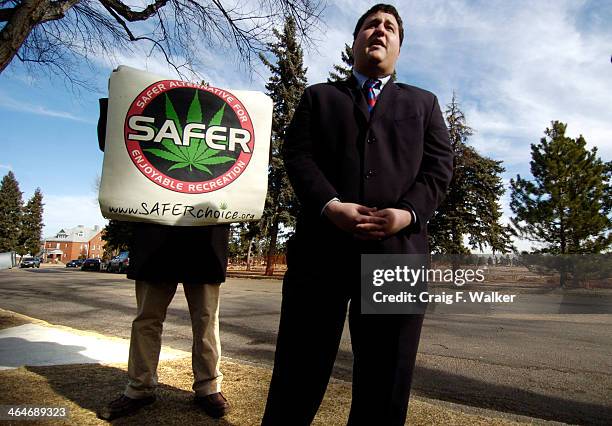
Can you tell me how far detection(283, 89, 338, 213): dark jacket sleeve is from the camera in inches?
65.7

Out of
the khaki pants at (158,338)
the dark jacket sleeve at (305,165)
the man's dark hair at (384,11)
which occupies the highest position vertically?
the man's dark hair at (384,11)

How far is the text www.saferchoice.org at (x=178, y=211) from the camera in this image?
260cm

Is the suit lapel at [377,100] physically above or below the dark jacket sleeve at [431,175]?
above

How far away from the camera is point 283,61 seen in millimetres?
29516

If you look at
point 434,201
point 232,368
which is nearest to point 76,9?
point 232,368

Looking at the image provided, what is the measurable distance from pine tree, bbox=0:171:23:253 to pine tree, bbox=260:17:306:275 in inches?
2656

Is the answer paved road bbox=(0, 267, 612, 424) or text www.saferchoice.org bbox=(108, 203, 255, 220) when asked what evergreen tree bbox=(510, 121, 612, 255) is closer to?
paved road bbox=(0, 267, 612, 424)

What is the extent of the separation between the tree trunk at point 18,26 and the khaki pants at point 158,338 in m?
2.50

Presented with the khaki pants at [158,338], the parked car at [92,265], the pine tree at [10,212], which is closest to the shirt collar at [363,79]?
the khaki pants at [158,338]

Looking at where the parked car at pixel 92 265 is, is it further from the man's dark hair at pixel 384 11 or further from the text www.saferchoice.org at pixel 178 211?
the man's dark hair at pixel 384 11

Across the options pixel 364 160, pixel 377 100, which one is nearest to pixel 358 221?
pixel 364 160

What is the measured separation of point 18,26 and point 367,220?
3816mm

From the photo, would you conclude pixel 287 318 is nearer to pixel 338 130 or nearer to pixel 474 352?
pixel 338 130

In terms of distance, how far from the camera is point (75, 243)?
122625 mm
